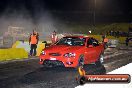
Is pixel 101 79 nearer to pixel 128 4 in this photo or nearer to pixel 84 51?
pixel 84 51

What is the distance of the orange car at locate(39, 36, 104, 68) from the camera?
12525mm

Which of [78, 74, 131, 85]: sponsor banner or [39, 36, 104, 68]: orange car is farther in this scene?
[39, 36, 104, 68]: orange car

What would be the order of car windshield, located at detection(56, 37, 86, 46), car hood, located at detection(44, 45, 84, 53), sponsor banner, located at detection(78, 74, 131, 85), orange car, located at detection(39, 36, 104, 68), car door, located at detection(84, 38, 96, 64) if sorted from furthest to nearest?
1. car windshield, located at detection(56, 37, 86, 46)
2. car door, located at detection(84, 38, 96, 64)
3. car hood, located at detection(44, 45, 84, 53)
4. orange car, located at detection(39, 36, 104, 68)
5. sponsor banner, located at detection(78, 74, 131, 85)

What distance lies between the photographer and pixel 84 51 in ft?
43.1

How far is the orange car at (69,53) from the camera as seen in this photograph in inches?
493

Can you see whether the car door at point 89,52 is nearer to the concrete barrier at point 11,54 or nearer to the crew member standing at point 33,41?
the concrete barrier at point 11,54

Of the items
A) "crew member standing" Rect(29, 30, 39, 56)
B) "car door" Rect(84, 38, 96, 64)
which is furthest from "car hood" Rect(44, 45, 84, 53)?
"crew member standing" Rect(29, 30, 39, 56)

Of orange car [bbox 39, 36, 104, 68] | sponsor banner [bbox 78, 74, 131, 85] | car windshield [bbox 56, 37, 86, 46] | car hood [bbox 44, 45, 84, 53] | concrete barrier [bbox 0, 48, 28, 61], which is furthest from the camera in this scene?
concrete barrier [bbox 0, 48, 28, 61]

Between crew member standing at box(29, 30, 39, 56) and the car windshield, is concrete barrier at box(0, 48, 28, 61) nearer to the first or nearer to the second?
crew member standing at box(29, 30, 39, 56)

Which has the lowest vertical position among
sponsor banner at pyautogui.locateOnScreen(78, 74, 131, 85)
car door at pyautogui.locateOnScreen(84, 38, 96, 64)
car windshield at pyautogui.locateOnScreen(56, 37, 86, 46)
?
sponsor banner at pyautogui.locateOnScreen(78, 74, 131, 85)

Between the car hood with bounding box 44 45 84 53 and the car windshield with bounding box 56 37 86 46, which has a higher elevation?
the car windshield with bounding box 56 37 86 46

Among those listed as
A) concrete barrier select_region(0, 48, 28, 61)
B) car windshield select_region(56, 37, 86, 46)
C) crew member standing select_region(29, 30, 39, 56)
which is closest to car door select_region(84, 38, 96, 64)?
car windshield select_region(56, 37, 86, 46)

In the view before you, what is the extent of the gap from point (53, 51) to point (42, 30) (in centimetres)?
5850

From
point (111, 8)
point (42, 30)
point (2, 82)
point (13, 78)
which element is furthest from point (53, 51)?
point (111, 8)
